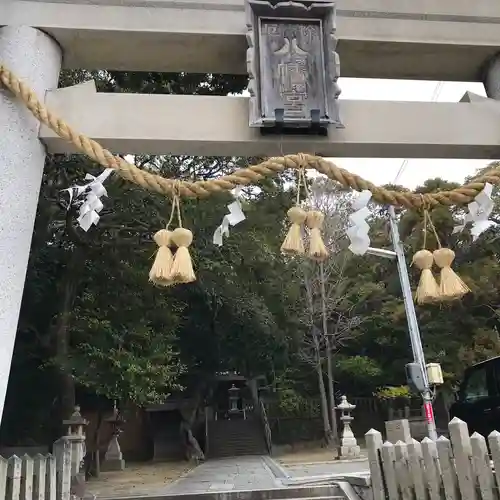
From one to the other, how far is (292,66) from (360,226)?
41.6 inches

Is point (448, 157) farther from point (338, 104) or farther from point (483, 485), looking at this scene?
point (483, 485)

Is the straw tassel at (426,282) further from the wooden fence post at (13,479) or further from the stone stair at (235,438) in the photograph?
the stone stair at (235,438)

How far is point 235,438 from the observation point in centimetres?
1906

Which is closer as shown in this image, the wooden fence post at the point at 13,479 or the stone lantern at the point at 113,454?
the wooden fence post at the point at 13,479

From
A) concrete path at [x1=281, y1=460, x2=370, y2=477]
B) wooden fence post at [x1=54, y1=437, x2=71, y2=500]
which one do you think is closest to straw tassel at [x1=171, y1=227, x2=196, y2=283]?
wooden fence post at [x1=54, y1=437, x2=71, y2=500]

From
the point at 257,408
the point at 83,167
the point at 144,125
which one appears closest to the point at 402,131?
the point at 144,125

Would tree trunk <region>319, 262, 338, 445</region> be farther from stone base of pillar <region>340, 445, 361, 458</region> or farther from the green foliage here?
stone base of pillar <region>340, 445, 361, 458</region>

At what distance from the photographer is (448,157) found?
310cm

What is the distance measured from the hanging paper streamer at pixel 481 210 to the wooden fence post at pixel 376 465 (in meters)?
2.15

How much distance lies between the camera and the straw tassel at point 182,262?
2.38 m

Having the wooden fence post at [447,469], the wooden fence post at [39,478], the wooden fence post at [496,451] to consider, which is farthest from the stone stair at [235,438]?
the wooden fence post at [496,451]

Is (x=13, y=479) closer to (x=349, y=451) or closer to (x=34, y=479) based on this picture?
(x=34, y=479)

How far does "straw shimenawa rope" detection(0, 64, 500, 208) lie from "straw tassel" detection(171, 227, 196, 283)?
0.67 ft

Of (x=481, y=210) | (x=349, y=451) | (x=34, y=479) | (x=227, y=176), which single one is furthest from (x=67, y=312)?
(x=481, y=210)
